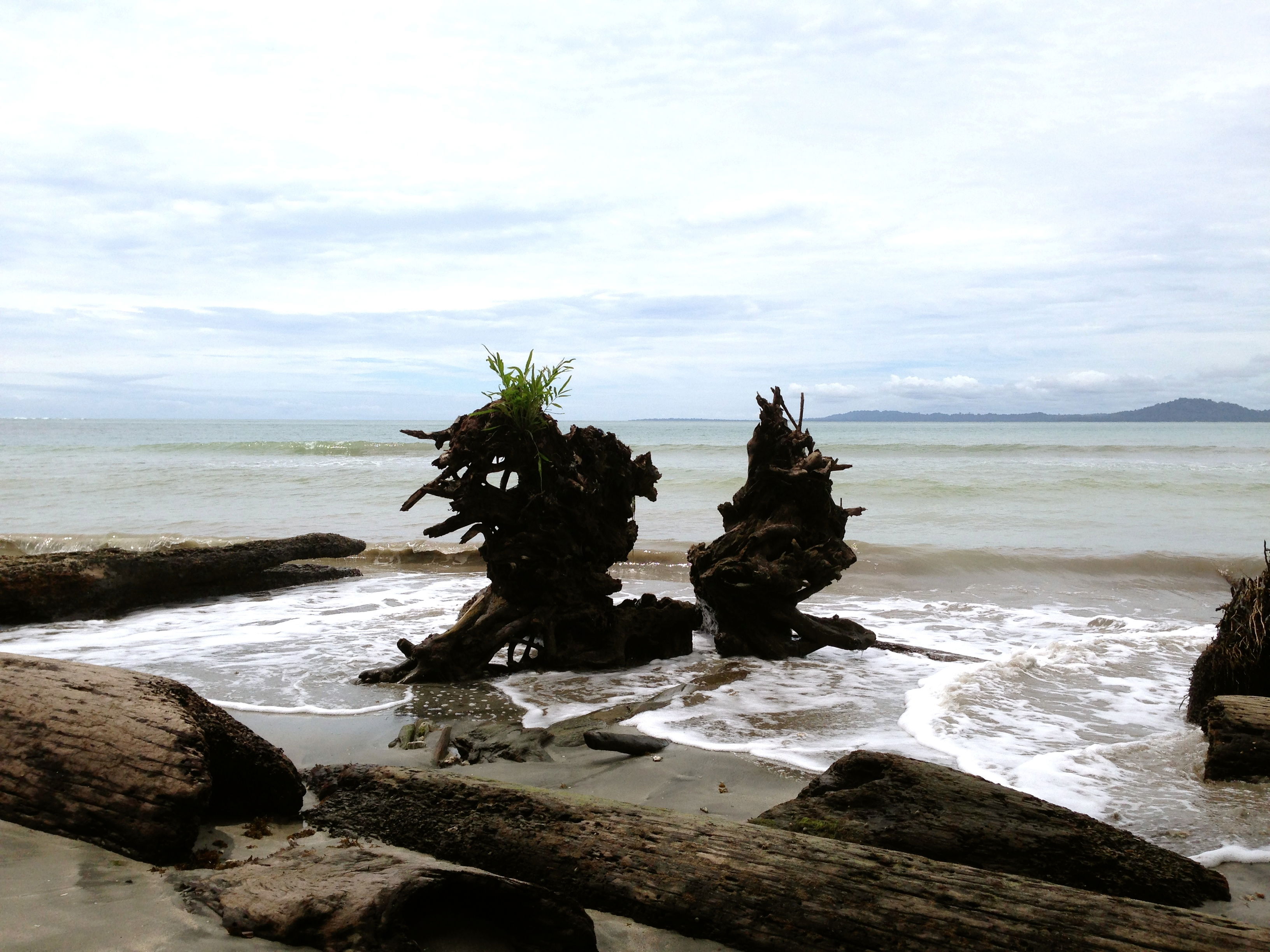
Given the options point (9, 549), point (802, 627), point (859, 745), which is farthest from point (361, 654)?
point (9, 549)

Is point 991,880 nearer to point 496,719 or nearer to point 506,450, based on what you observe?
point 496,719

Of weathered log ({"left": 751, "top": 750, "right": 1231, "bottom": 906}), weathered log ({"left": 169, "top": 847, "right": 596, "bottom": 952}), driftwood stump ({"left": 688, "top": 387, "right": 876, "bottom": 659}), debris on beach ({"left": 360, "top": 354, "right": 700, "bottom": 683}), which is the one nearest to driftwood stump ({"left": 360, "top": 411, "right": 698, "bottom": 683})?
Answer: debris on beach ({"left": 360, "top": 354, "right": 700, "bottom": 683})

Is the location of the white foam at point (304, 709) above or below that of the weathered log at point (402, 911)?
below

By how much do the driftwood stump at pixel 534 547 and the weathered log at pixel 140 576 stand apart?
4554 millimetres

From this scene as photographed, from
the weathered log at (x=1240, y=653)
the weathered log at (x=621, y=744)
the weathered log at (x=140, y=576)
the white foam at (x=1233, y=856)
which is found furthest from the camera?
the weathered log at (x=140, y=576)

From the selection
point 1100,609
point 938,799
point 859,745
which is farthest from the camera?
point 1100,609

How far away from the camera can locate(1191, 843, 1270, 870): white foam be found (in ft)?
11.9

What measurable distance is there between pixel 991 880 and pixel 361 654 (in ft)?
20.1

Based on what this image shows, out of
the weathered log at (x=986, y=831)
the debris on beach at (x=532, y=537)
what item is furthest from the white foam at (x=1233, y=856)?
the debris on beach at (x=532, y=537)

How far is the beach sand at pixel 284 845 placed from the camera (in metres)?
2.48

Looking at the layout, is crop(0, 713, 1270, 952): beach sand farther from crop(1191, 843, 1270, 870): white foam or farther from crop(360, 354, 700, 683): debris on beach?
crop(360, 354, 700, 683): debris on beach

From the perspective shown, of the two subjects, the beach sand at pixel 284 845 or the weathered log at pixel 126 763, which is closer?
the beach sand at pixel 284 845

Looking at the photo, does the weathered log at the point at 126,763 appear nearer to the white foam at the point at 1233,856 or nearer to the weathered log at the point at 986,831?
the weathered log at the point at 986,831

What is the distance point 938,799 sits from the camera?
3389 mm
